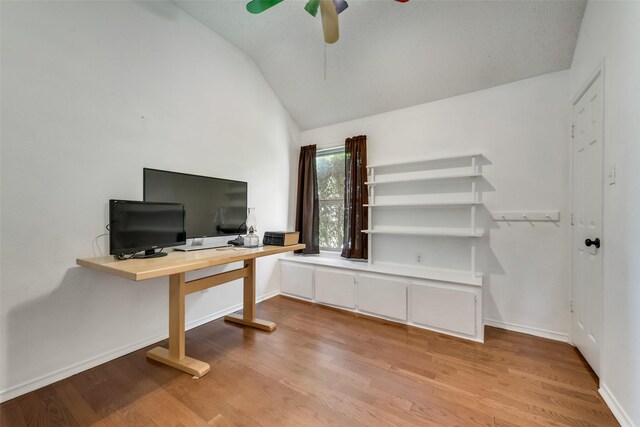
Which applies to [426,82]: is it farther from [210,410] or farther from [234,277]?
[210,410]

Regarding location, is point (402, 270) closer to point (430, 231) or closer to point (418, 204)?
point (430, 231)

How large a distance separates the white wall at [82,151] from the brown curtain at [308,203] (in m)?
1.46

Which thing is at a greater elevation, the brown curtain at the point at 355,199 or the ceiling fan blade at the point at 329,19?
the ceiling fan blade at the point at 329,19

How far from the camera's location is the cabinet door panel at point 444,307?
239 centimetres

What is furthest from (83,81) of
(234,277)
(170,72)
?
(234,277)

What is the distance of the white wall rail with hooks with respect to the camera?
7.95ft

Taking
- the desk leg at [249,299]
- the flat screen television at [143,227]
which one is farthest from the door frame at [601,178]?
the flat screen television at [143,227]

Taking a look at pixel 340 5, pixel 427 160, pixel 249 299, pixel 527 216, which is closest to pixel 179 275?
pixel 249 299

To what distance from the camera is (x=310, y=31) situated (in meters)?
2.71

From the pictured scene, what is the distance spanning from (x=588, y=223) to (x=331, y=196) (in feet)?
8.87

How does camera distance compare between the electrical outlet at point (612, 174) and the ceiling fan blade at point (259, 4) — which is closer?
the electrical outlet at point (612, 174)

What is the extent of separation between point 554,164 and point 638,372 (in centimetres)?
182

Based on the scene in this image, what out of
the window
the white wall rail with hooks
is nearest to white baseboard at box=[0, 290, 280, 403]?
the window

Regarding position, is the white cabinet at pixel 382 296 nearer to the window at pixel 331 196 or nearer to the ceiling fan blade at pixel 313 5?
the window at pixel 331 196
